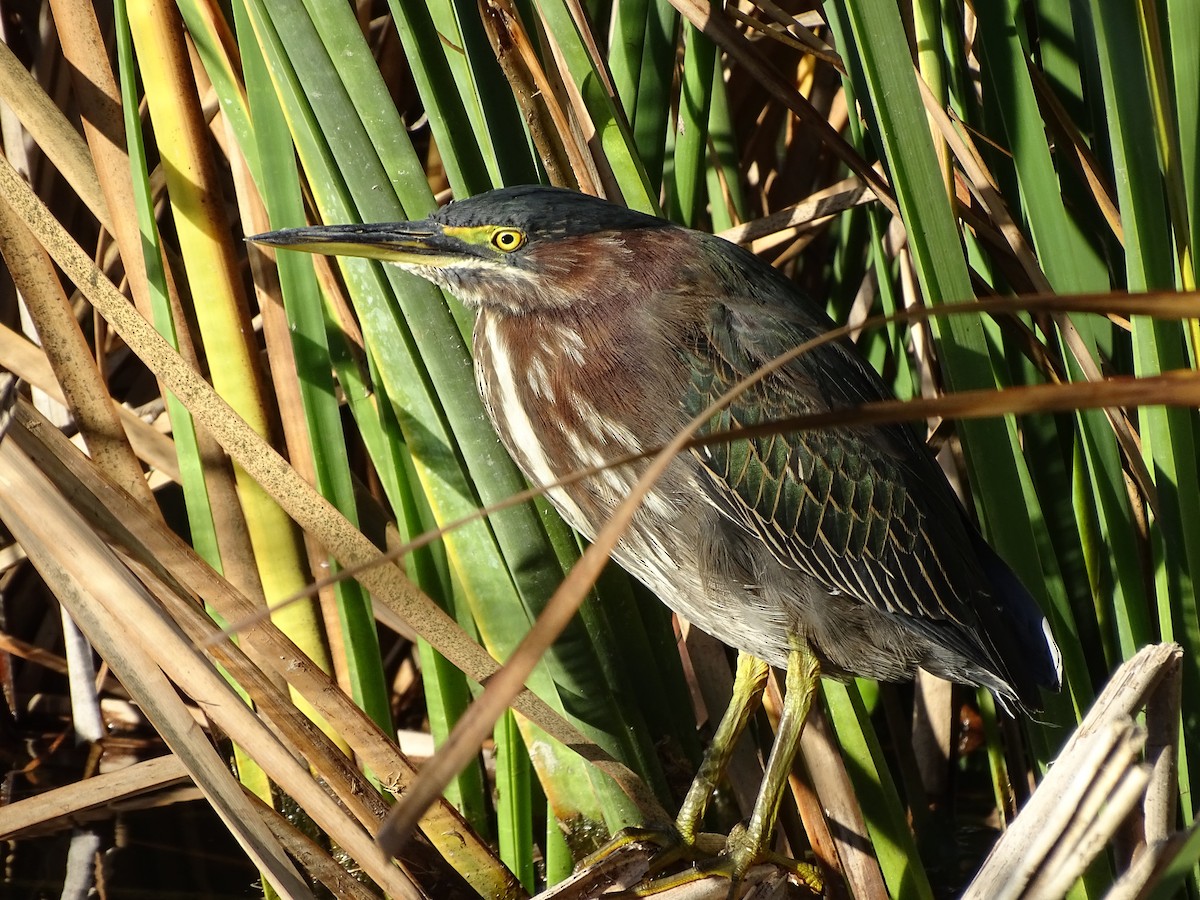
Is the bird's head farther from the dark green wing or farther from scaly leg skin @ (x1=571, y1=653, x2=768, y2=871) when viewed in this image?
scaly leg skin @ (x1=571, y1=653, x2=768, y2=871)

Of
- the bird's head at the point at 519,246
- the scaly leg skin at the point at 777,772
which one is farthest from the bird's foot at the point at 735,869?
the bird's head at the point at 519,246

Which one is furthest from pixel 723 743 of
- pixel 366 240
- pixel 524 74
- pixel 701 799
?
pixel 524 74

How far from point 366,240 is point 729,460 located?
694 mm

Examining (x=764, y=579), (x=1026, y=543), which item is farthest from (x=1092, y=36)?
(x=764, y=579)

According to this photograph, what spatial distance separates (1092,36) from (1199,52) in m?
0.32

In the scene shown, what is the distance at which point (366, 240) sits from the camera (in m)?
1.70

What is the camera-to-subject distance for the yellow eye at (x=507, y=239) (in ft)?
6.07

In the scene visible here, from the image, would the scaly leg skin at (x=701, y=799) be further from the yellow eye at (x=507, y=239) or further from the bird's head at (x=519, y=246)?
the yellow eye at (x=507, y=239)

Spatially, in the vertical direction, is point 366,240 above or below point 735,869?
above

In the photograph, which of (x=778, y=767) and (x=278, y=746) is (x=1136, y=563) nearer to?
(x=778, y=767)

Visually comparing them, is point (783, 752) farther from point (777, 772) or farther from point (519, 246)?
point (519, 246)

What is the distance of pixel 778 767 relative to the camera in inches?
76.9

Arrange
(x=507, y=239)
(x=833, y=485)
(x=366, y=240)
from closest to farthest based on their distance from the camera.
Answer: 1. (x=366, y=240)
2. (x=507, y=239)
3. (x=833, y=485)

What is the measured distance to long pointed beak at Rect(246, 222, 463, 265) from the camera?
168 centimetres
